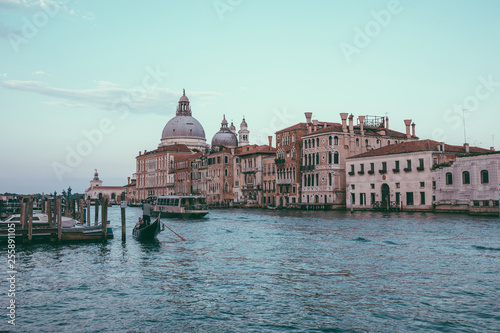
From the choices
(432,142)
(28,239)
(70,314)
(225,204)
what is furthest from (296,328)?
(225,204)

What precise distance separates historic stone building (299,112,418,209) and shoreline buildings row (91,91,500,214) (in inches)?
5.0

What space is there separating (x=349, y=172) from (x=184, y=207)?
72.1 feet

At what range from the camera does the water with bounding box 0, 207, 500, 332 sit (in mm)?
11617

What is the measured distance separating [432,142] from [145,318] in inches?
1986

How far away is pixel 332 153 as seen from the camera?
67.1 meters

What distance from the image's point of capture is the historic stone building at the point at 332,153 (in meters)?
67.0

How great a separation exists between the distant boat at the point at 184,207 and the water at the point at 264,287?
2639 cm

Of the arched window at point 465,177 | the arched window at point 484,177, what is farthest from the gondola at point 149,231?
the arched window at point 465,177

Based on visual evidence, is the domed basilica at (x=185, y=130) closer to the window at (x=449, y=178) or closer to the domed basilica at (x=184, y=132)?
the domed basilica at (x=184, y=132)

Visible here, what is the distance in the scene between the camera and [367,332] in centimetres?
1073

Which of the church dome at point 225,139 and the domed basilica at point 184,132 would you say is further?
the domed basilica at point 184,132

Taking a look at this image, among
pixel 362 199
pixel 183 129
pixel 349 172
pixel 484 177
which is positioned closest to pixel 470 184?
pixel 484 177

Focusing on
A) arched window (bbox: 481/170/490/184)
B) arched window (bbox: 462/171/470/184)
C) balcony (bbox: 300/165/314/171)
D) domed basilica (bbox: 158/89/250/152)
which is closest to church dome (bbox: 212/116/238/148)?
domed basilica (bbox: 158/89/250/152)

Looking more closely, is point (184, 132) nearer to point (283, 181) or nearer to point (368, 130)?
point (283, 181)
